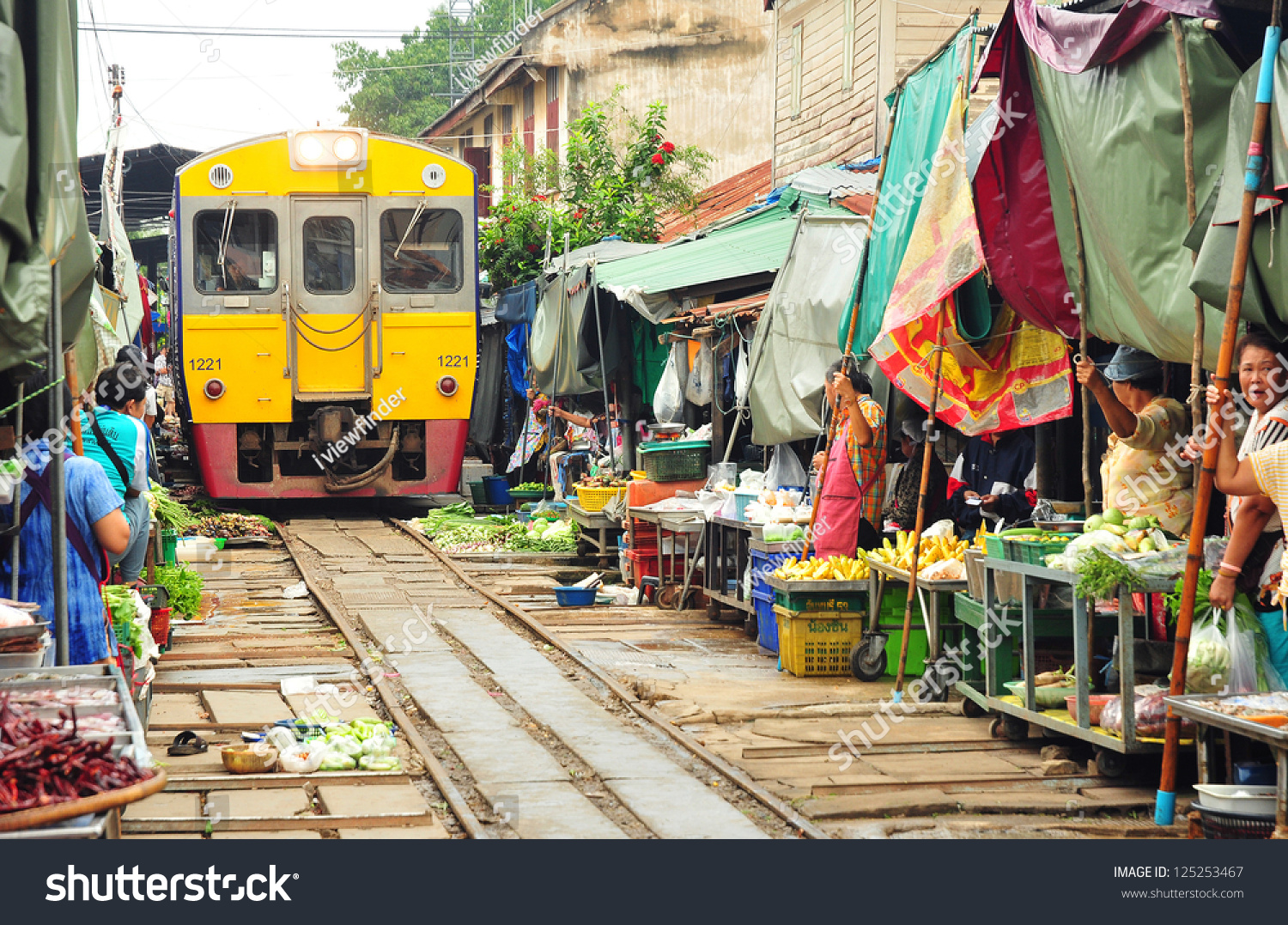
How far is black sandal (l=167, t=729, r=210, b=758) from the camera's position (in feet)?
20.6

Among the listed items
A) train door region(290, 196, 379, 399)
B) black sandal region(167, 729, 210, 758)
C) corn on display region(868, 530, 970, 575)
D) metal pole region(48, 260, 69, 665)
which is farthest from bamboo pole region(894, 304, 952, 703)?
train door region(290, 196, 379, 399)

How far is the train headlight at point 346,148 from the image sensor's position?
47.3 ft

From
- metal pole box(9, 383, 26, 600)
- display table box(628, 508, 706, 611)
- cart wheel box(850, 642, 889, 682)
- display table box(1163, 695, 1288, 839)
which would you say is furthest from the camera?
display table box(628, 508, 706, 611)

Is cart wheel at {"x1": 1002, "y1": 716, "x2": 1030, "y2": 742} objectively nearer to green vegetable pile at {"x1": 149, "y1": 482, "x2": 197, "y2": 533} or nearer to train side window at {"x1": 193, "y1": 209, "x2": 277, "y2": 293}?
green vegetable pile at {"x1": 149, "y1": 482, "x2": 197, "y2": 533}

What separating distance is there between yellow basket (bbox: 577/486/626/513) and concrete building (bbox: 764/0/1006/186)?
5.87m

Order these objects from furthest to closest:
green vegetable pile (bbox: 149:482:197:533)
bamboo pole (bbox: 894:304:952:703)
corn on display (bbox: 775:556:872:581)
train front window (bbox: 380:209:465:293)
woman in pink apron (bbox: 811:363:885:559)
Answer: train front window (bbox: 380:209:465:293) < green vegetable pile (bbox: 149:482:197:533) < woman in pink apron (bbox: 811:363:885:559) < corn on display (bbox: 775:556:872:581) < bamboo pole (bbox: 894:304:952:703)

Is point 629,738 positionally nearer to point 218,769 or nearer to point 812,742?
point 812,742

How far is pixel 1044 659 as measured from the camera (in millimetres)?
6617

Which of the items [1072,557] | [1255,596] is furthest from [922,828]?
[1255,596]

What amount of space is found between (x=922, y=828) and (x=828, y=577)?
121 inches

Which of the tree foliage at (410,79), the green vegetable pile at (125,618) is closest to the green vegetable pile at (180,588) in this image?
the green vegetable pile at (125,618)

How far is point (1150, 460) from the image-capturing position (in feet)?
20.0

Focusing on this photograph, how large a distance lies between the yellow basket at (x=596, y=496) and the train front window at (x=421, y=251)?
3245mm

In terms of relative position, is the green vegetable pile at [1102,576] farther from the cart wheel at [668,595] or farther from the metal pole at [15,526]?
the cart wheel at [668,595]
